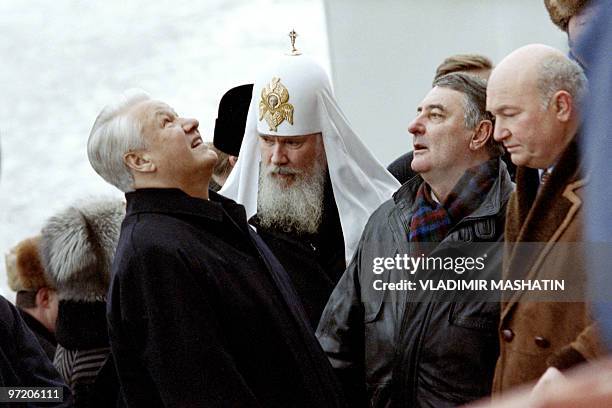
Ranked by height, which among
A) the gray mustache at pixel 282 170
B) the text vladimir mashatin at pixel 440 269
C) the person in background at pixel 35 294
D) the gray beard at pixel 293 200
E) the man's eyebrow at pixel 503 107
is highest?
the man's eyebrow at pixel 503 107

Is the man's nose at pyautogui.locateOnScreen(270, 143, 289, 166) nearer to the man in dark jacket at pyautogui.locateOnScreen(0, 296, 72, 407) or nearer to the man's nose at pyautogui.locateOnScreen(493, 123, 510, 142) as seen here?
the man in dark jacket at pyautogui.locateOnScreen(0, 296, 72, 407)

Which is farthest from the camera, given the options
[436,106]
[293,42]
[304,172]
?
[293,42]

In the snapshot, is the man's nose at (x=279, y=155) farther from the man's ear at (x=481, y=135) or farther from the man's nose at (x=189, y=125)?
the man's ear at (x=481, y=135)

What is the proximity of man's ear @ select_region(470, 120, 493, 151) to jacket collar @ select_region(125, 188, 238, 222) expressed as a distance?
27.3 inches

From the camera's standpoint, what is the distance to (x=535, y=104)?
2.90m

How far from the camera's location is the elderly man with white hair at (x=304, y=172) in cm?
386

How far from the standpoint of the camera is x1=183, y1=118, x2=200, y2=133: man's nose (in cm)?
335

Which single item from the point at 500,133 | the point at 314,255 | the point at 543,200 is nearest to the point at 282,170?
the point at 314,255

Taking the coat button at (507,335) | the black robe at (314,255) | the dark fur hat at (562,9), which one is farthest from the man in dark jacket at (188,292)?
the dark fur hat at (562,9)

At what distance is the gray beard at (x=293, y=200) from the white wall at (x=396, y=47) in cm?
23

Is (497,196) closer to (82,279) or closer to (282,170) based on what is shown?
(282,170)

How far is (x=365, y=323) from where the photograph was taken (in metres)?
3.37

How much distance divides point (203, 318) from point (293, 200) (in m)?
1.00

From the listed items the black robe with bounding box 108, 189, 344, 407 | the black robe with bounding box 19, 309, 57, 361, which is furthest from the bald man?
the black robe with bounding box 19, 309, 57, 361
